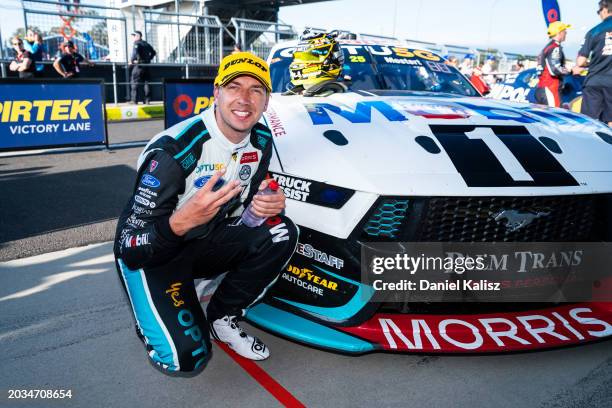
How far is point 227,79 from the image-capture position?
2.15 m

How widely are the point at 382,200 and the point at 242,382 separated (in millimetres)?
997

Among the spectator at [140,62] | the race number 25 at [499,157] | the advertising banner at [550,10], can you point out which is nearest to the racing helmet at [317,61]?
the race number 25 at [499,157]

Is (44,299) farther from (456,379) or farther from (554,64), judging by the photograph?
(554,64)

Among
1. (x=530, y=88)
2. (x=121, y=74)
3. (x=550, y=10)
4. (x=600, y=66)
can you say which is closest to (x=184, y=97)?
(x=600, y=66)

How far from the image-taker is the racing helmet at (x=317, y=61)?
142 inches

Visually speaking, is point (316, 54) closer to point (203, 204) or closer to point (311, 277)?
point (311, 277)

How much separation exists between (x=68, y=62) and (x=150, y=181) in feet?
36.9

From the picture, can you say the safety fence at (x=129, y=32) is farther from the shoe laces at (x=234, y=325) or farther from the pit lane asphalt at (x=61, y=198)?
the shoe laces at (x=234, y=325)

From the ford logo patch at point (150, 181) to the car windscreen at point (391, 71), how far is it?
2.13m

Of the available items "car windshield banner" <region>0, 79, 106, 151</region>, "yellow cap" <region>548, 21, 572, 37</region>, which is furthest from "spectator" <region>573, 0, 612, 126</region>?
"car windshield banner" <region>0, 79, 106, 151</region>

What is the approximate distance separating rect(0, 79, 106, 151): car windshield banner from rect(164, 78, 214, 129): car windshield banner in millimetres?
954

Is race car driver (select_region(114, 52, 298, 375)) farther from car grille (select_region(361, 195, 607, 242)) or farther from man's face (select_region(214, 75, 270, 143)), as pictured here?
car grille (select_region(361, 195, 607, 242))

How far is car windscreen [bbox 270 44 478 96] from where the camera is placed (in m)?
3.85

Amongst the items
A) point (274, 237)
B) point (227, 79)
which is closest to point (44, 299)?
point (274, 237)
